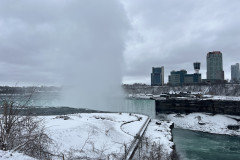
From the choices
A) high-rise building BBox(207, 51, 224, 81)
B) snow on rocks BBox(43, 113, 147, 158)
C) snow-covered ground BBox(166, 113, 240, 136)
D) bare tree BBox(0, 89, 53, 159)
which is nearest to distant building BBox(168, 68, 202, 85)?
high-rise building BBox(207, 51, 224, 81)

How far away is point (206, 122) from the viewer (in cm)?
4200

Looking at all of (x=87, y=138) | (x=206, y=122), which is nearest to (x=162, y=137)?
(x=87, y=138)

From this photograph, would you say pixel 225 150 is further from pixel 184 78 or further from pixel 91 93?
pixel 184 78

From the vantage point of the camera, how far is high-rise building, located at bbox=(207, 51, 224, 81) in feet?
591

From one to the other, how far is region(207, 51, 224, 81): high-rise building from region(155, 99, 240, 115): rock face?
143591mm

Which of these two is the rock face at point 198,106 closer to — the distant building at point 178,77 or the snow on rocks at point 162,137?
the snow on rocks at point 162,137

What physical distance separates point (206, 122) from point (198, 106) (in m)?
8.43

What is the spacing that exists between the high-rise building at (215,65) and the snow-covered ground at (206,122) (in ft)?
491

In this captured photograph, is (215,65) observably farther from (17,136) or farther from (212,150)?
(17,136)

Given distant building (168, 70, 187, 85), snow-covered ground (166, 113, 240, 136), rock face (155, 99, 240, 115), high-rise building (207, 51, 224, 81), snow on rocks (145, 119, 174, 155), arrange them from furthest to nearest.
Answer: distant building (168, 70, 187, 85), high-rise building (207, 51, 224, 81), rock face (155, 99, 240, 115), snow-covered ground (166, 113, 240, 136), snow on rocks (145, 119, 174, 155)

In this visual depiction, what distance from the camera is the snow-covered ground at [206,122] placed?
1477 inches

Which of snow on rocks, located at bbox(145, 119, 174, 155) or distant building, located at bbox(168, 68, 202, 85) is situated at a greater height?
distant building, located at bbox(168, 68, 202, 85)

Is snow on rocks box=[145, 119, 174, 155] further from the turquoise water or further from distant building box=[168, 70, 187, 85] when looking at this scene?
distant building box=[168, 70, 187, 85]

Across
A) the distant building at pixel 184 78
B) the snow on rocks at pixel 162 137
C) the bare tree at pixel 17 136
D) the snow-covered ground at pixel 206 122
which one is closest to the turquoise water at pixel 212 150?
the snow on rocks at pixel 162 137
